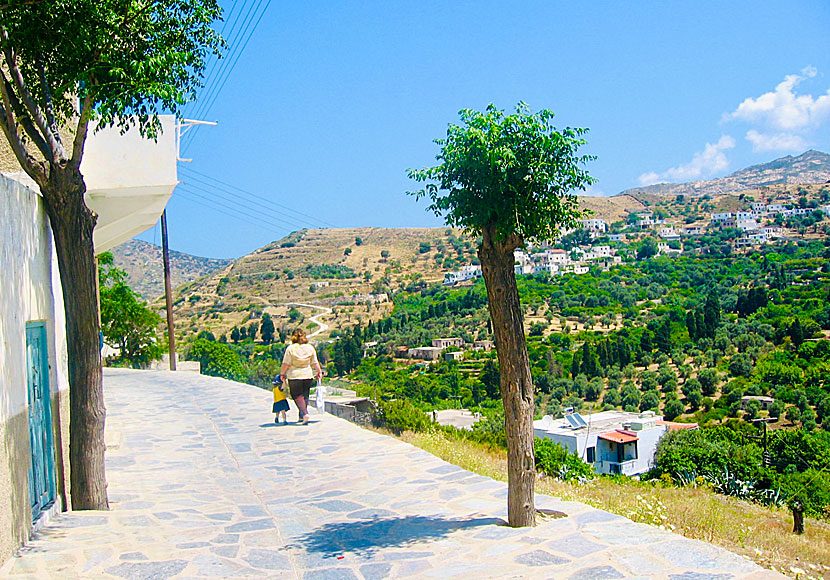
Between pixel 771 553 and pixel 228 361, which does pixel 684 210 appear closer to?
pixel 228 361

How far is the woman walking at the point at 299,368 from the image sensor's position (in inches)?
417

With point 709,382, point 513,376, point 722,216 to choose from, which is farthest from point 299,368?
point 722,216

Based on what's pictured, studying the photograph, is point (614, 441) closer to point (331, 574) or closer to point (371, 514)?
point (371, 514)

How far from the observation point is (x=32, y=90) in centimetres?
584

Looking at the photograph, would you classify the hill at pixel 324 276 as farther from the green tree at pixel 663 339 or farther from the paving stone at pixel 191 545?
the paving stone at pixel 191 545

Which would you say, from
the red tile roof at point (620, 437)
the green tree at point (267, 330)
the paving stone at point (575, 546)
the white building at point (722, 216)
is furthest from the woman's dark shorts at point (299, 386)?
the white building at point (722, 216)

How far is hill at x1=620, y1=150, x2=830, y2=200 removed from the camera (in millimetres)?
166812

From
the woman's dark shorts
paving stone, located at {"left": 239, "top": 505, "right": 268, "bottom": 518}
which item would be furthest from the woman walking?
paving stone, located at {"left": 239, "top": 505, "right": 268, "bottom": 518}

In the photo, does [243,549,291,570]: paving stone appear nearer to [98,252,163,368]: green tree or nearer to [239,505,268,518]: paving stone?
[239,505,268,518]: paving stone

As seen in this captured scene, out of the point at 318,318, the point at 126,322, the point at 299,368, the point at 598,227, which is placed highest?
the point at 598,227

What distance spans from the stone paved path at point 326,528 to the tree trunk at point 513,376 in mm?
255

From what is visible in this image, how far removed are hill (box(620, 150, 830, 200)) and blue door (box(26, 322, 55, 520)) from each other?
165m

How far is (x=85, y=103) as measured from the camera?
5605 millimetres

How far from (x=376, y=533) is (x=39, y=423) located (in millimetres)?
2788
